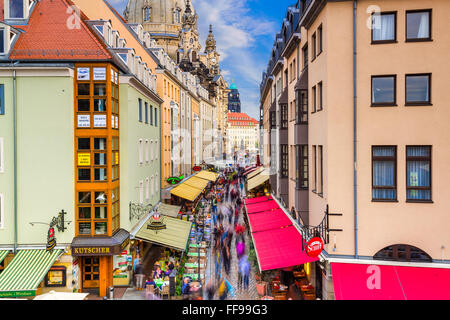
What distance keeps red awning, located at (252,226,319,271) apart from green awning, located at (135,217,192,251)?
4551 millimetres

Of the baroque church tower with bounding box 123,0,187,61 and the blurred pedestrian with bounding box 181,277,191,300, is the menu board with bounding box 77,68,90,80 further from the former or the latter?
the baroque church tower with bounding box 123,0,187,61

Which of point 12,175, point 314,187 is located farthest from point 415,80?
point 12,175

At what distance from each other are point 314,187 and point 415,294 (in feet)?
20.2

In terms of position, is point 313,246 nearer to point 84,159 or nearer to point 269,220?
point 84,159

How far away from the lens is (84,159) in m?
18.4

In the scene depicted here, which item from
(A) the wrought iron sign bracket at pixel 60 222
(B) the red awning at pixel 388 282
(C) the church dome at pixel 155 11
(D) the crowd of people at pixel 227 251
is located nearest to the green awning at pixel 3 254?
(A) the wrought iron sign bracket at pixel 60 222

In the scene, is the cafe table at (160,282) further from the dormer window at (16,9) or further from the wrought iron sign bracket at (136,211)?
the dormer window at (16,9)

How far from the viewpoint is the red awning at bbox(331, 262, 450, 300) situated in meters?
11.9

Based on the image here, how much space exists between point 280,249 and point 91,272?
9324 mm

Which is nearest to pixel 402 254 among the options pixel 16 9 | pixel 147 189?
pixel 147 189

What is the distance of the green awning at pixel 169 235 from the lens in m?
21.7

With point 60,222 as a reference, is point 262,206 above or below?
below

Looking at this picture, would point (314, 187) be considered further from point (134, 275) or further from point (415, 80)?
point (134, 275)

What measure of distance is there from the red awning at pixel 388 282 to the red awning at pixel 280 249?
1.63 meters
